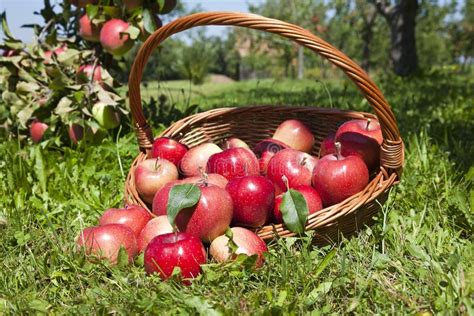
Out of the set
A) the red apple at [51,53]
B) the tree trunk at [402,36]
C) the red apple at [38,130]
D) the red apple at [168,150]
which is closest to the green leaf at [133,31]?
the red apple at [51,53]

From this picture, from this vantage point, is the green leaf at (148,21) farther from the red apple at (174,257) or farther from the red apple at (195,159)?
the red apple at (174,257)

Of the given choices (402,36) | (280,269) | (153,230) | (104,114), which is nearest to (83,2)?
(104,114)

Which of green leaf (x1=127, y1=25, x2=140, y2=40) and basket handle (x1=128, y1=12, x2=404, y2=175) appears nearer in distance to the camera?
basket handle (x1=128, y1=12, x2=404, y2=175)

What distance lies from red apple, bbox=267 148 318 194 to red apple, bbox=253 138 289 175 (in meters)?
0.11

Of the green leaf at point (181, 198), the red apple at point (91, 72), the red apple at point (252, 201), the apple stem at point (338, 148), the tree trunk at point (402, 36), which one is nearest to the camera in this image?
the green leaf at point (181, 198)

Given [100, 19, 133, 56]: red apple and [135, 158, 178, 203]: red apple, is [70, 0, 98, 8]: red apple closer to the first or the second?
[100, 19, 133, 56]: red apple

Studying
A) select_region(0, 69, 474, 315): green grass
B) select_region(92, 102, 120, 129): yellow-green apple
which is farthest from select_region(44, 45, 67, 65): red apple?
select_region(0, 69, 474, 315): green grass

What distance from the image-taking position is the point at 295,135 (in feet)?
7.47

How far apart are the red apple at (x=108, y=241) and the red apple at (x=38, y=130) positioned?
1453 millimetres

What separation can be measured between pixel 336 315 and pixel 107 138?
208cm

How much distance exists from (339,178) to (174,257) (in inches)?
26.9

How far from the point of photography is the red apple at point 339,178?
1.74 m

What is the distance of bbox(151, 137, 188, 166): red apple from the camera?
211 cm

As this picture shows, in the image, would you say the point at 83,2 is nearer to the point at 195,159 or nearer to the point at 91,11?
the point at 91,11
